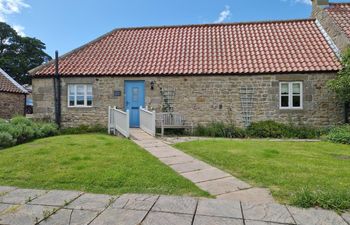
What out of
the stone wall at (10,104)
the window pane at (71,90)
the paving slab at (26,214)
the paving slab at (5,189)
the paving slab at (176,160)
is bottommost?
the paving slab at (5,189)

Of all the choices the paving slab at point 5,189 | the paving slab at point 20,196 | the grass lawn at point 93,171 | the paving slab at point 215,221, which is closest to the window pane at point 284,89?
the grass lawn at point 93,171

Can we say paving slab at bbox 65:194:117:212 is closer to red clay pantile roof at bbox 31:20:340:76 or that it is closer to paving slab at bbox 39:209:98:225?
paving slab at bbox 39:209:98:225

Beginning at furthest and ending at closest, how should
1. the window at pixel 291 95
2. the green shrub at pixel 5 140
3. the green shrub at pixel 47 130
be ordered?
the window at pixel 291 95
the green shrub at pixel 47 130
the green shrub at pixel 5 140

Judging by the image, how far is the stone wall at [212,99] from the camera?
12.6 meters

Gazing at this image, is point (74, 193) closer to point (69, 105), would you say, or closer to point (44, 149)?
point (44, 149)

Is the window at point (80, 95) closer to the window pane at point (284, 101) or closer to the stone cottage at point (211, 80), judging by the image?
the stone cottage at point (211, 80)

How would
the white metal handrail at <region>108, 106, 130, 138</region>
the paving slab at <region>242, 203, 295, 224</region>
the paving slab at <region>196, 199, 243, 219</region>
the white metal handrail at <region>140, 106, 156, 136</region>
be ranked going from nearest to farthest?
1. the paving slab at <region>242, 203, 295, 224</region>
2. the paving slab at <region>196, 199, 243, 219</region>
3. the white metal handrail at <region>108, 106, 130, 138</region>
4. the white metal handrail at <region>140, 106, 156, 136</region>

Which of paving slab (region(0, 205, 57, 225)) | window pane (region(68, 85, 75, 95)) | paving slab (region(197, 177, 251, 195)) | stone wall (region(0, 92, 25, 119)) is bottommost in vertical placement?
paving slab (region(197, 177, 251, 195))

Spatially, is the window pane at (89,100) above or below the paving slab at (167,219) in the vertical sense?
above

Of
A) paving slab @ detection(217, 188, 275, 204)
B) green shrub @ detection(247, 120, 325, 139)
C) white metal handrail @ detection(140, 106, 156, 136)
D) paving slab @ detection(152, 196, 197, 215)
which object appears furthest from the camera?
green shrub @ detection(247, 120, 325, 139)

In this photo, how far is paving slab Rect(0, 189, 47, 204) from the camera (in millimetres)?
4203

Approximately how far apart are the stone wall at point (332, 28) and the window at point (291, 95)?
8.41ft

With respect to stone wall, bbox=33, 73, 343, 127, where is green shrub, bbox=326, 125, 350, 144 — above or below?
below

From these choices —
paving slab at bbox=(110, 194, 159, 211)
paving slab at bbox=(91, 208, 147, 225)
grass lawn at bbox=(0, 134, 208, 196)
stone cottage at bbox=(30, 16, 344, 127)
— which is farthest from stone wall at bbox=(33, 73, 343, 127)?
paving slab at bbox=(91, 208, 147, 225)
